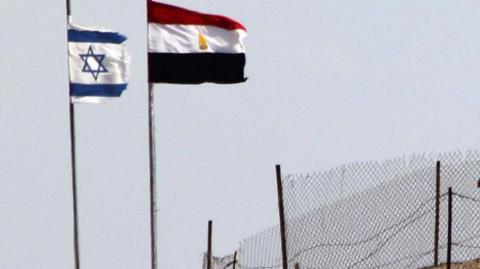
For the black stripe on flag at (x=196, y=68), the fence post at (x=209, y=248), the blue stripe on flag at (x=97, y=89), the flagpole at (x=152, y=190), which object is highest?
the black stripe on flag at (x=196, y=68)

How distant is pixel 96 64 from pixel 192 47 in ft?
6.65

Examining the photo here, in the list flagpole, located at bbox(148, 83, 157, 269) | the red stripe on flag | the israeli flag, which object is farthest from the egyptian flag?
the israeli flag

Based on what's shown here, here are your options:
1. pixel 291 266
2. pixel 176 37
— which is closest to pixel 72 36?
pixel 176 37

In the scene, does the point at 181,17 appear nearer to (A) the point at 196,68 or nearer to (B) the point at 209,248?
(A) the point at 196,68

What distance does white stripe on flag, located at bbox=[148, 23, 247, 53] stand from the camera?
81.6 feet

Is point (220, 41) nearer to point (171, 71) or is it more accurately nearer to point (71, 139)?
point (171, 71)

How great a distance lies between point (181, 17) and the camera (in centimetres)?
2512

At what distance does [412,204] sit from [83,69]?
218 inches

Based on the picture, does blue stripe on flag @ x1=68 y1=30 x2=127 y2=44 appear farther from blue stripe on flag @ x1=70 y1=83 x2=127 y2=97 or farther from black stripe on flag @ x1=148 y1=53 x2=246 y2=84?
black stripe on flag @ x1=148 y1=53 x2=246 y2=84

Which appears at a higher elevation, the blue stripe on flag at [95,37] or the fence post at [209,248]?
the blue stripe on flag at [95,37]

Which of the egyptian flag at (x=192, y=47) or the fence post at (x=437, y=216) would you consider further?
the egyptian flag at (x=192, y=47)

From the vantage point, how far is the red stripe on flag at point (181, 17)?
24.9 metres

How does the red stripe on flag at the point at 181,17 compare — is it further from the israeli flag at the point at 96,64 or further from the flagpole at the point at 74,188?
the flagpole at the point at 74,188

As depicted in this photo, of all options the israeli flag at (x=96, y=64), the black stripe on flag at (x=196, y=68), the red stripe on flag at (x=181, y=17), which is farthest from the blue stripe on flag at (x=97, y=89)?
the red stripe on flag at (x=181, y=17)
